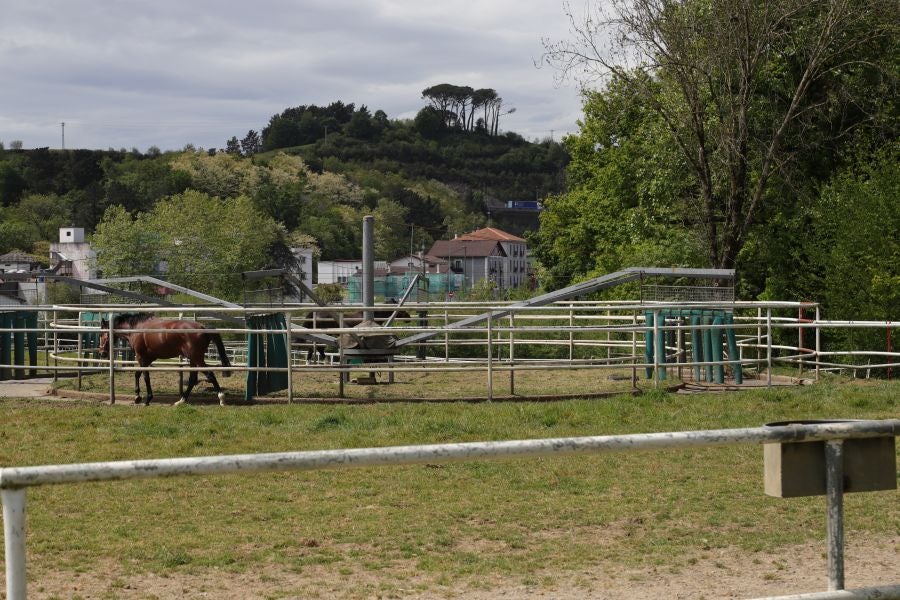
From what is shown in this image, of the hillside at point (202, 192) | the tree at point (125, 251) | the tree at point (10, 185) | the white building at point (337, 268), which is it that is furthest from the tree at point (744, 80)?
the tree at point (10, 185)

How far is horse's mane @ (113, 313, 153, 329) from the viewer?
1514cm

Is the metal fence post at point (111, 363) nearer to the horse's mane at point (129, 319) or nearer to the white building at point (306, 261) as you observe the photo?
the horse's mane at point (129, 319)

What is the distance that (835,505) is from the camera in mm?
3744

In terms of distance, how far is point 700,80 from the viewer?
27.3 metres

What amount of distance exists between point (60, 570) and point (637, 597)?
334 centimetres

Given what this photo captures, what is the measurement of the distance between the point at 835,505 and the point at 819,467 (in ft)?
0.46

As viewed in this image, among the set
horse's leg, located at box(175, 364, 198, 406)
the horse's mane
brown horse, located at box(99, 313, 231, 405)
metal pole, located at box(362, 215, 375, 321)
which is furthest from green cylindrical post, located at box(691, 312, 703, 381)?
the horse's mane

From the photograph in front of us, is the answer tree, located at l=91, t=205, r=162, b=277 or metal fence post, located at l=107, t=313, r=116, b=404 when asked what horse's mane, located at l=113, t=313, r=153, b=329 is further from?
tree, located at l=91, t=205, r=162, b=277

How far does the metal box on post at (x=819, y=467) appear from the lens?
3756 mm

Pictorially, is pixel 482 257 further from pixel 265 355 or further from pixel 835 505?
pixel 835 505

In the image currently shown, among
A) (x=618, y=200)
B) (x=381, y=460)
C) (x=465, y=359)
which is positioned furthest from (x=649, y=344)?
(x=618, y=200)

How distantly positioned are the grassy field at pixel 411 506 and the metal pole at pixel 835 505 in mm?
2432

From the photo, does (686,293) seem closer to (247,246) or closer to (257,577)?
(257,577)

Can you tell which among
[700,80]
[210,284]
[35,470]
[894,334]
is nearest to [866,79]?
[700,80]
